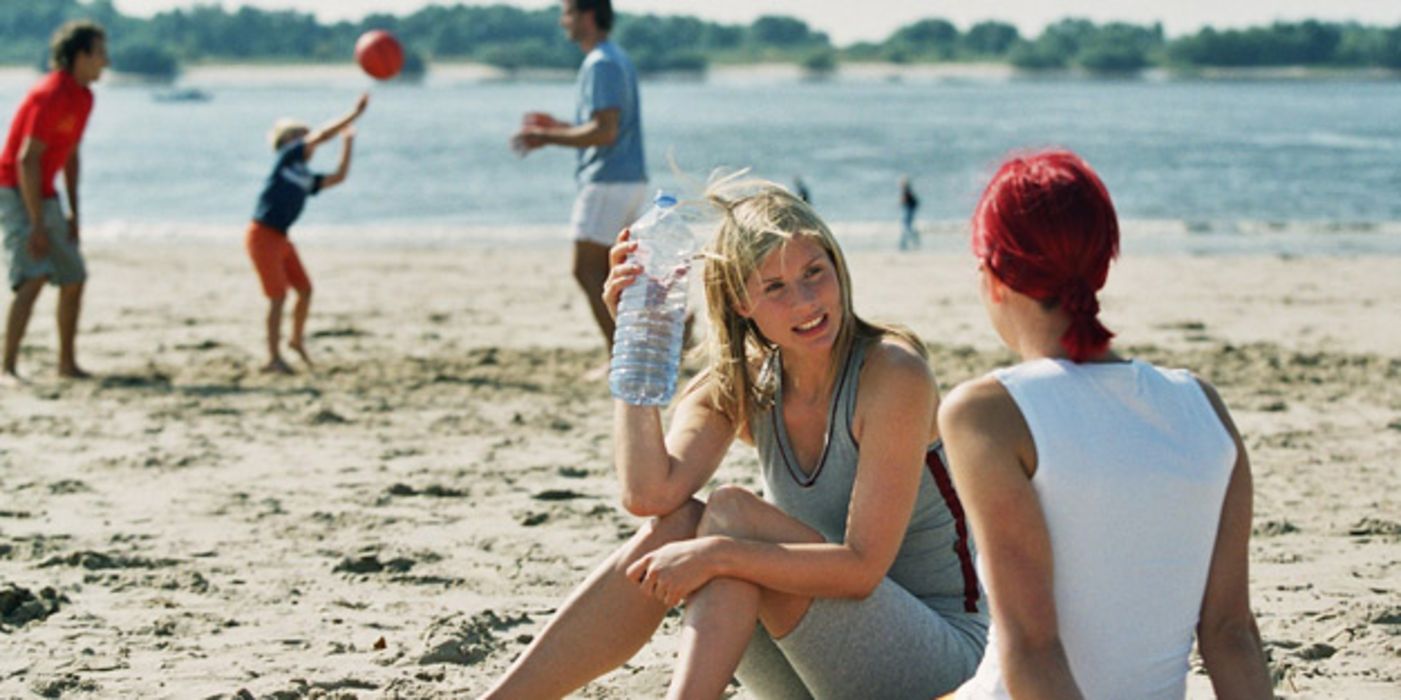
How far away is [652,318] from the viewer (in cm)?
345

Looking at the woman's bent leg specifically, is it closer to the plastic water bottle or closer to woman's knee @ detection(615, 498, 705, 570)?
woman's knee @ detection(615, 498, 705, 570)

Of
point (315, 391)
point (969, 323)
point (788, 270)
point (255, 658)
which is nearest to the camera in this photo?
point (788, 270)

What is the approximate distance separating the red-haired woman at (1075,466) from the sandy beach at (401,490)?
1688 mm

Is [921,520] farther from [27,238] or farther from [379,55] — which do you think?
[379,55]

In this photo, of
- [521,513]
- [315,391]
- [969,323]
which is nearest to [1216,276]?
[969,323]

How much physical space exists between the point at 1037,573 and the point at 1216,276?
1263cm

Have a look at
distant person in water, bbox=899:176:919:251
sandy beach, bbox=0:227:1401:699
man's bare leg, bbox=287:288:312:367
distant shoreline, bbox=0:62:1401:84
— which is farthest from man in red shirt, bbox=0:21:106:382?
distant shoreline, bbox=0:62:1401:84

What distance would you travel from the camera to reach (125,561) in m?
5.24

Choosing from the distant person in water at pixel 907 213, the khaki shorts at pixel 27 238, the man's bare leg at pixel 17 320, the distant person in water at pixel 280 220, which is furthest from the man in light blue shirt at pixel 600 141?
the distant person in water at pixel 907 213

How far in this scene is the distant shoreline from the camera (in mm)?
134375

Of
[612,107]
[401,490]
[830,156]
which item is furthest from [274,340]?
[830,156]

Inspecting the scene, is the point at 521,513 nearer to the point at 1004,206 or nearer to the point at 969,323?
the point at 1004,206

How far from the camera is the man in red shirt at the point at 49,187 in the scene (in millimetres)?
8602

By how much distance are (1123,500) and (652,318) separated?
4.26 ft
